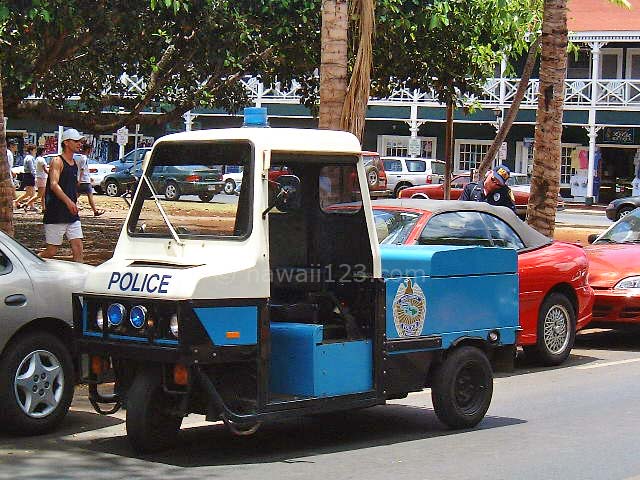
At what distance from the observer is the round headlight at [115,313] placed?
773 cm

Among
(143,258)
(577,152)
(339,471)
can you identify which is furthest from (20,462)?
(577,152)

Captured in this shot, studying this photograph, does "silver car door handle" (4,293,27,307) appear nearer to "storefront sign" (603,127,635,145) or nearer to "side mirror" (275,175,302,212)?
"side mirror" (275,175,302,212)

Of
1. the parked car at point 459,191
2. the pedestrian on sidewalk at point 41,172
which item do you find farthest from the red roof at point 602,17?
the pedestrian on sidewalk at point 41,172

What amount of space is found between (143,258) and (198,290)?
102 cm

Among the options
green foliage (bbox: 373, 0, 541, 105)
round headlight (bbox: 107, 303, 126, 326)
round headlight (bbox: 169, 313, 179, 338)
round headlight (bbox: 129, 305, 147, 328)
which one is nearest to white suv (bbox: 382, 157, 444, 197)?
green foliage (bbox: 373, 0, 541, 105)

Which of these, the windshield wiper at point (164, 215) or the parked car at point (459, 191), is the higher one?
the windshield wiper at point (164, 215)

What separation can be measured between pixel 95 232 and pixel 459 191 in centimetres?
1611

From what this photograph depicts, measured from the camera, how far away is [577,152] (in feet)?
160

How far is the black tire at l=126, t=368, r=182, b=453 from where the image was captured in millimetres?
7652

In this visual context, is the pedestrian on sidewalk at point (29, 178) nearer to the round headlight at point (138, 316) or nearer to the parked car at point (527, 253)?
the parked car at point (527, 253)

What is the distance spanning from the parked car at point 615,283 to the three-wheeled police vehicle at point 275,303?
4727mm

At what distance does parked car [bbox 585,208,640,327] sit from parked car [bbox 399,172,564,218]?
21055 mm

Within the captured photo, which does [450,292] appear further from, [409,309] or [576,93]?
[576,93]

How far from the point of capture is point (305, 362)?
793 centimetres
